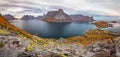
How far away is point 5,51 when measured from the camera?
1268 inches

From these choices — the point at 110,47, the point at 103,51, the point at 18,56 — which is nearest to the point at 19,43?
the point at 18,56

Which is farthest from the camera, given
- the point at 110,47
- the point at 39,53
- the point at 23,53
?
the point at 110,47

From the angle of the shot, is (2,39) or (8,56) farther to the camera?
(2,39)

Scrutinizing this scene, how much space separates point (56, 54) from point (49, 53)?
1276 mm

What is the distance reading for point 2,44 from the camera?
115ft

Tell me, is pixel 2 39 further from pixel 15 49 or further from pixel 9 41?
pixel 15 49

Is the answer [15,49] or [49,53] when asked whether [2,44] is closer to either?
[15,49]

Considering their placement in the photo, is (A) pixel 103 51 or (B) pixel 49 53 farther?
(A) pixel 103 51

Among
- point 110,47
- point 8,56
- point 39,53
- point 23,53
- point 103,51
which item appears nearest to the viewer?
point 8,56

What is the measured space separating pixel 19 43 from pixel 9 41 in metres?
1.97

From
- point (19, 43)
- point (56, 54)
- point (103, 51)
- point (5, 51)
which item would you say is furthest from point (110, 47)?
point (5, 51)

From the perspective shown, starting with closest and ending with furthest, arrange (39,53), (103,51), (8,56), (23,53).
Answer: (8,56), (23,53), (39,53), (103,51)

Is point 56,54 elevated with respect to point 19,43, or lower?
lower

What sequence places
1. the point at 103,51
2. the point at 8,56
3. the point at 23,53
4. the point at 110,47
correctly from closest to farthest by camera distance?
1. the point at 8,56
2. the point at 23,53
3. the point at 103,51
4. the point at 110,47
